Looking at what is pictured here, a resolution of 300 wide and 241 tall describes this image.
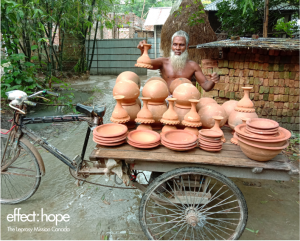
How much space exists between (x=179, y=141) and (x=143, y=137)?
0.38m

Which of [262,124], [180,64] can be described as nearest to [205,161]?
[262,124]

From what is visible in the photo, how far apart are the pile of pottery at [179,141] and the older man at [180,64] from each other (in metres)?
1.46

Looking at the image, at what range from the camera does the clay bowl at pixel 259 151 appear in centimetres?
153

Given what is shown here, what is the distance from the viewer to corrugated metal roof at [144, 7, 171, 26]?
49.0 ft

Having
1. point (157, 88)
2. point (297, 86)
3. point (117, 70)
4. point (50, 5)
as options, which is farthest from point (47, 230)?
point (117, 70)

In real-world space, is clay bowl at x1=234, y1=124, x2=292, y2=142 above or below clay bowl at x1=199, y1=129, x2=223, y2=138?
above

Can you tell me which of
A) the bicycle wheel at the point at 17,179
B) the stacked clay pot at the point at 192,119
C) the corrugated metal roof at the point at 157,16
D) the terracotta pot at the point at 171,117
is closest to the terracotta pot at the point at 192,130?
the stacked clay pot at the point at 192,119

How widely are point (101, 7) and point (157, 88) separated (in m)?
7.36

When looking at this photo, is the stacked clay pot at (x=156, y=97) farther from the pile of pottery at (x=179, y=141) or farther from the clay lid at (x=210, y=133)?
the clay lid at (x=210, y=133)

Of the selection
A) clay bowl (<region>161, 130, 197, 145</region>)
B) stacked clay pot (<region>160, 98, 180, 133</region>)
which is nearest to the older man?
stacked clay pot (<region>160, 98, 180, 133</region>)

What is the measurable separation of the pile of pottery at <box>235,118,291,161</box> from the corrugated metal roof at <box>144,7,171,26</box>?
14616 millimetres

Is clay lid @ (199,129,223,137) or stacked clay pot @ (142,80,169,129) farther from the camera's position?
stacked clay pot @ (142,80,169,129)

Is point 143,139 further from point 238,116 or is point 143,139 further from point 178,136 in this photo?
point 238,116

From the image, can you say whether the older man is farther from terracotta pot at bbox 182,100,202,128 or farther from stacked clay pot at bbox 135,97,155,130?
stacked clay pot at bbox 135,97,155,130
